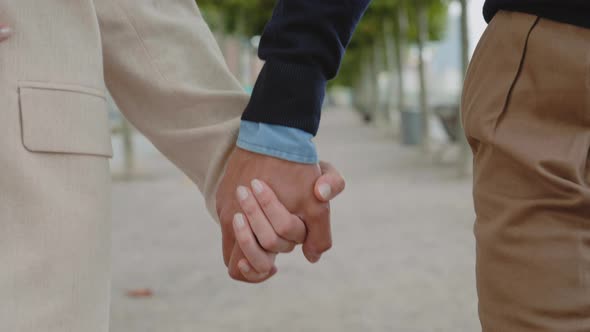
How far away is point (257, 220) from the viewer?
1752 mm

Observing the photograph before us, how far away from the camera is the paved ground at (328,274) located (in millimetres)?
4668

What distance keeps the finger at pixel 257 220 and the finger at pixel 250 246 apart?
14 millimetres

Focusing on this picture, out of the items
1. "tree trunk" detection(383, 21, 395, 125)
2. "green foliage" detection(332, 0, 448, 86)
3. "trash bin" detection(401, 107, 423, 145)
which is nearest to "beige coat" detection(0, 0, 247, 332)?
"green foliage" detection(332, 0, 448, 86)

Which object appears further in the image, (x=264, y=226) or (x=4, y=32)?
(x=264, y=226)

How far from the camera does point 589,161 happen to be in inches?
60.3

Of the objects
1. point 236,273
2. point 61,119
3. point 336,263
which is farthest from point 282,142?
point 336,263

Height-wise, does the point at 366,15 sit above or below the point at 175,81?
below

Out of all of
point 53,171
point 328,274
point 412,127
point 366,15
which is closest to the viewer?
point 53,171

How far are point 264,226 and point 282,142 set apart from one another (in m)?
0.19

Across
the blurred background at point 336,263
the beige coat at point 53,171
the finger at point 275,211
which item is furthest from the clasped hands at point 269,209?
the blurred background at point 336,263

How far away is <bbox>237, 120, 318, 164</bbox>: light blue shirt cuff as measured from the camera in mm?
1705

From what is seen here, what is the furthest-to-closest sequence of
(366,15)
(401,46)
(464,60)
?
(366,15), (401,46), (464,60)

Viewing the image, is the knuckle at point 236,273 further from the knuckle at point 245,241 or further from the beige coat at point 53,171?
the beige coat at point 53,171

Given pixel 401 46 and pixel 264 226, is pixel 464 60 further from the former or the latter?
pixel 264 226
